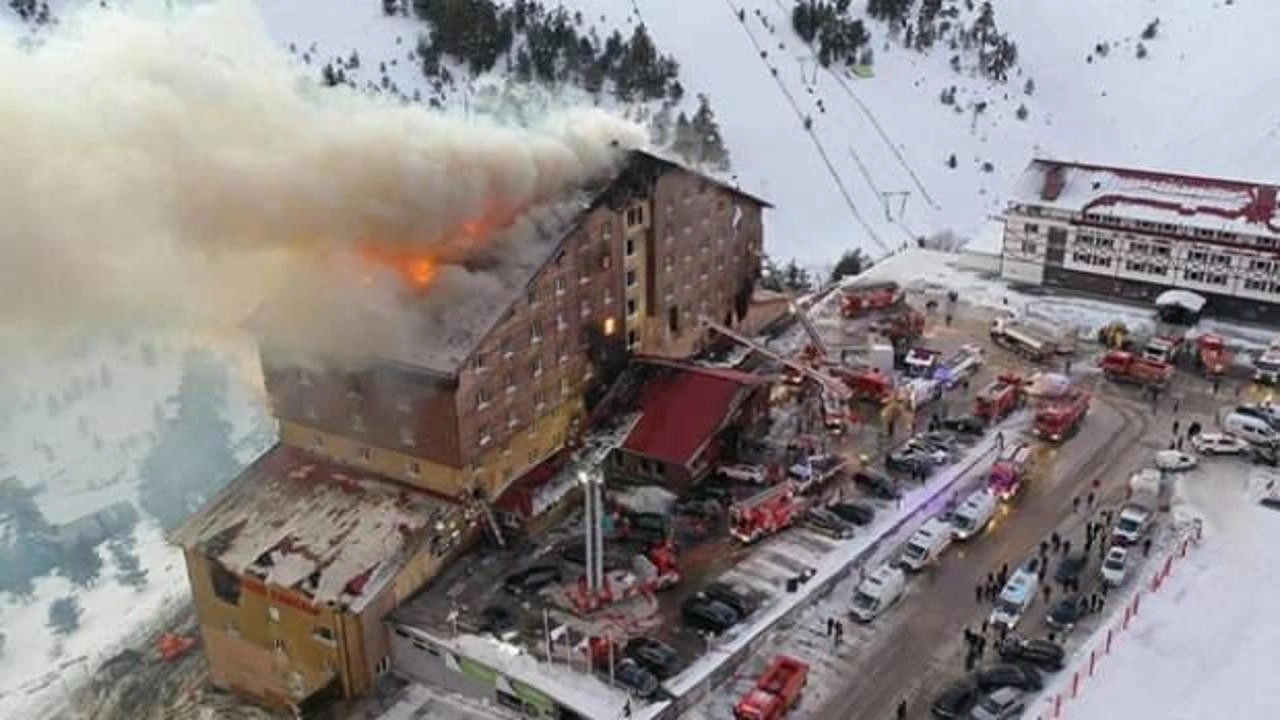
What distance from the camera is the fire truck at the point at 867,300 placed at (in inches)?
2326

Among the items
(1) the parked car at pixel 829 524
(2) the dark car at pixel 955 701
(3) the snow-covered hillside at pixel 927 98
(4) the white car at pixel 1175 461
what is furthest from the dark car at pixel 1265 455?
(3) the snow-covered hillside at pixel 927 98

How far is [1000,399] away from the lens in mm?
49219

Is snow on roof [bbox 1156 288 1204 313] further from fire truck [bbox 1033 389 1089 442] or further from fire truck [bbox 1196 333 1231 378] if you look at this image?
fire truck [bbox 1033 389 1089 442]

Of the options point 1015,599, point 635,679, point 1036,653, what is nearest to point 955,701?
point 1036,653

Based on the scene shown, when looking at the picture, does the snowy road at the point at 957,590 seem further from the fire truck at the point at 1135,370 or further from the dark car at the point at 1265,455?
the dark car at the point at 1265,455

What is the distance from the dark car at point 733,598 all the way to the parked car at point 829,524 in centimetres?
440

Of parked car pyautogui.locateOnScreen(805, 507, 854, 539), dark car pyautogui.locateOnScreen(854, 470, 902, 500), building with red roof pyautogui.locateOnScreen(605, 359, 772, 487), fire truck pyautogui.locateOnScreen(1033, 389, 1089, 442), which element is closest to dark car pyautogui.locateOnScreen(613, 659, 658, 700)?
parked car pyautogui.locateOnScreen(805, 507, 854, 539)

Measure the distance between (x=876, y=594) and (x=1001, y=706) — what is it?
18.2 feet

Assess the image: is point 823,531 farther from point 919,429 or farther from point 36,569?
point 36,569

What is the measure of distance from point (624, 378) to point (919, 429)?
11.3 m

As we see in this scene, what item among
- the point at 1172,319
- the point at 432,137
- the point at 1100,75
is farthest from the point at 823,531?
the point at 1100,75

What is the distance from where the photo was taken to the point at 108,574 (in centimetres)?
5622

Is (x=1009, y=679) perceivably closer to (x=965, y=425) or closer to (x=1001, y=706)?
(x=1001, y=706)

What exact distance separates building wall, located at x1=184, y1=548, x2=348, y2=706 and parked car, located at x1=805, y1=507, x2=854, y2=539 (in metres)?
15.0
